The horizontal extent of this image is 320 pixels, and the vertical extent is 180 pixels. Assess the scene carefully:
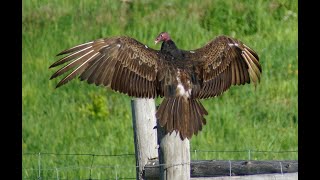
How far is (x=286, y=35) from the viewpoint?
13.6 meters

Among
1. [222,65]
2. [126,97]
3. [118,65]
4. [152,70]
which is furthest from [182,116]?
[126,97]

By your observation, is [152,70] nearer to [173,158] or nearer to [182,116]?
[182,116]

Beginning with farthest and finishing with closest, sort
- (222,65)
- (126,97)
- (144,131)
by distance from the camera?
(126,97) → (222,65) → (144,131)

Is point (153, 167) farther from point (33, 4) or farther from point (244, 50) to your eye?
point (33, 4)

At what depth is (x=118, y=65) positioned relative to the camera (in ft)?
25.7

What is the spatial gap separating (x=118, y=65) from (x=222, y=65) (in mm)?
805

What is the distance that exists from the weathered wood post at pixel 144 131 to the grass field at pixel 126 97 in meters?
1.30

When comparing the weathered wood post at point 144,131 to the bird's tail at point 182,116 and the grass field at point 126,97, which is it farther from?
the grass field at point 126,97

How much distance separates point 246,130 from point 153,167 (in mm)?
3909

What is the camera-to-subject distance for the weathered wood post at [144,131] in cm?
769

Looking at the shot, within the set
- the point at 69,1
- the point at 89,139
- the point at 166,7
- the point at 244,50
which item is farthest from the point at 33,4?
the point at 244,50

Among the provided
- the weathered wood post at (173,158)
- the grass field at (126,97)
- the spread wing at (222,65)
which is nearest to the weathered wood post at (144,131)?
the spread wing at (222,65)

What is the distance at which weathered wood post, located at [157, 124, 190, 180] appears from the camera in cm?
684

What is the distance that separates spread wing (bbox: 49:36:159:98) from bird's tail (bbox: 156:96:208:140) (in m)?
0.29
